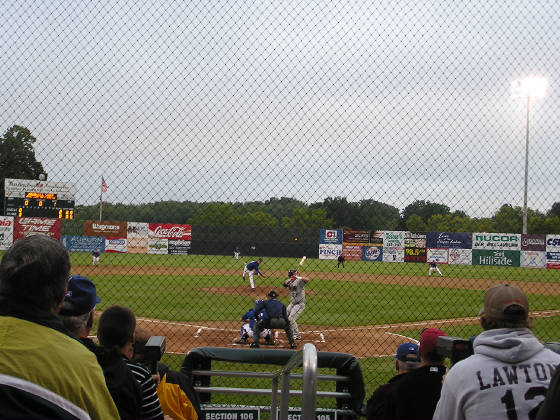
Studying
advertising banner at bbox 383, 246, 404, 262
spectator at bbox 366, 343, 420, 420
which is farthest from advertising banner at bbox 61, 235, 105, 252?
spectator at bbox 366, 343, 420, 420

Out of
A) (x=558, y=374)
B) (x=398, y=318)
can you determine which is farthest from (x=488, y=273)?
(x=558, y=374)

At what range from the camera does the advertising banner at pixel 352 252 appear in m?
35.9

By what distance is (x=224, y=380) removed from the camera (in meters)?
7.11

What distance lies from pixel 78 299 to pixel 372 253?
34.0 metres

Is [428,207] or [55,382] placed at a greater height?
[428,207]

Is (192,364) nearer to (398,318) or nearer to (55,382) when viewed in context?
(55,382)

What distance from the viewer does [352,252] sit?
120 ft

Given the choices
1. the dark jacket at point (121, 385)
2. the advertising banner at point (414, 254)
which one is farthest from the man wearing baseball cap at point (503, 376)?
the advertising banner at point (414, 254)

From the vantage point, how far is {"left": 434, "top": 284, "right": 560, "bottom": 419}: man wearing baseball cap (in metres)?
2.00

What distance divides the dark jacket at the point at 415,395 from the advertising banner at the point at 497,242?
24.8 metres

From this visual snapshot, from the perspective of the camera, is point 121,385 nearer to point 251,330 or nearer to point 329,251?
point 251,330

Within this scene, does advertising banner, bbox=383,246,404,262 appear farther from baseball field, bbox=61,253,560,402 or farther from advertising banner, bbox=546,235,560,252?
advertising banner, bbox=546,235,560,252

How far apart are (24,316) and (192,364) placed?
3.14 meters

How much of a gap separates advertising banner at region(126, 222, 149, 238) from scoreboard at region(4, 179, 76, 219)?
57.4 feet
